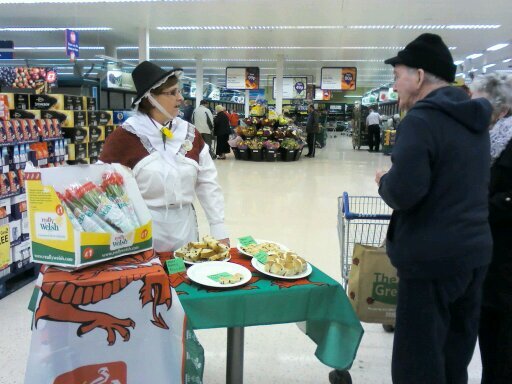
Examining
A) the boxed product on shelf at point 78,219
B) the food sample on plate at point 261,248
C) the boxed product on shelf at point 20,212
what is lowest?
the boxed product on shelf at point 20,212

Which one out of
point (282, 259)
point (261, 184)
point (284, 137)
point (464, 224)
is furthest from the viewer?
point (284, 137)

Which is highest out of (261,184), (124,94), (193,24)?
(193,24)

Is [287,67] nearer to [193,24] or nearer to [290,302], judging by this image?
[193,24]

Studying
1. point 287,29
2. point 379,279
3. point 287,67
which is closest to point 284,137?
point 287,29

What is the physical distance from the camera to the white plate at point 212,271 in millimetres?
1791

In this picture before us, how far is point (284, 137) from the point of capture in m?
13.4

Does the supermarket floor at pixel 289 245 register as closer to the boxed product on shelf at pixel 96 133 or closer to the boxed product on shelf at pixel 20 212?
the boxed product on shelf at pixel 20 212

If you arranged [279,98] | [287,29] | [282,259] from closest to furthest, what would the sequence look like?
[282,259], [287,29], [279,98]

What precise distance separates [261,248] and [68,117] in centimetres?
595

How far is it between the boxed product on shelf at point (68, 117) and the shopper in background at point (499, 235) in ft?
20.1

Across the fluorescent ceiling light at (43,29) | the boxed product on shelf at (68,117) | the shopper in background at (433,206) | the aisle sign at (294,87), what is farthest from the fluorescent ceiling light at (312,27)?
the shopper in background at (433,206)

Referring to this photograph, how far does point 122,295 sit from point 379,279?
1.35 m

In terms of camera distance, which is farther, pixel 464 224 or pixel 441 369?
pixel 441 369

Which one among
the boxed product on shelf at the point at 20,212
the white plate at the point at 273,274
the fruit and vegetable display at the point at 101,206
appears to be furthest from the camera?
the boxed product on shelf at the point at 20,212
